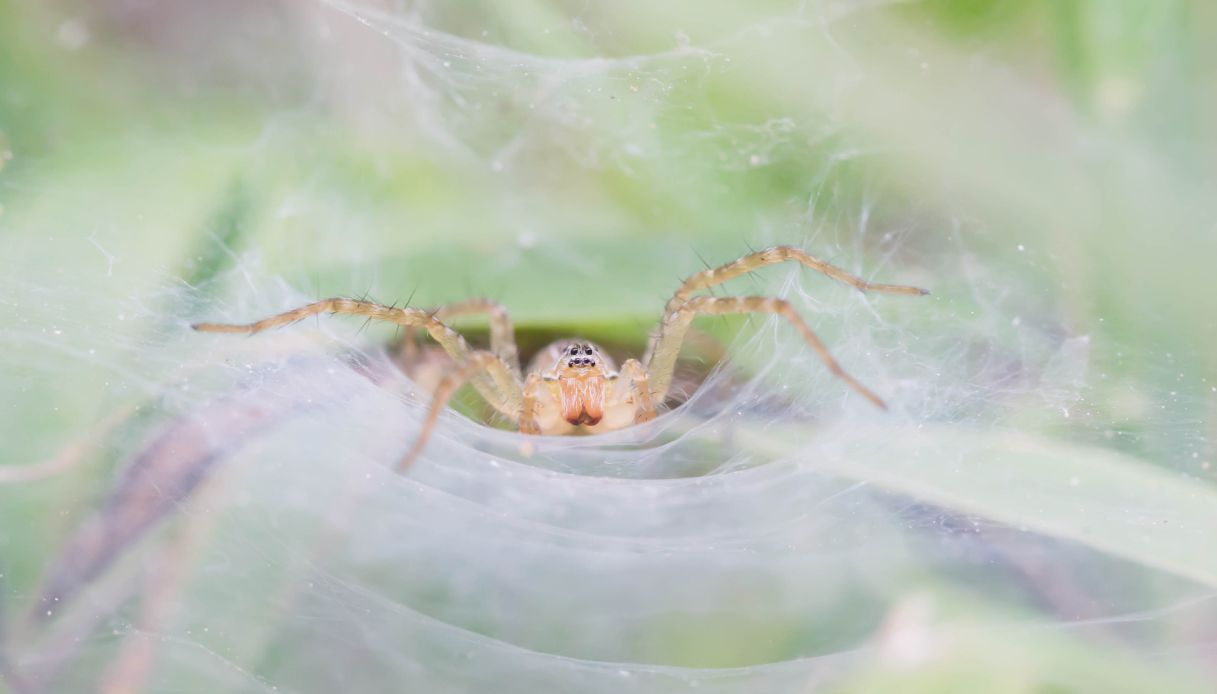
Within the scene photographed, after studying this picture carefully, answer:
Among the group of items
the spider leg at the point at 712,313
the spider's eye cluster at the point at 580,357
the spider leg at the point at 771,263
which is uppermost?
the spider leg at the point at 771,263

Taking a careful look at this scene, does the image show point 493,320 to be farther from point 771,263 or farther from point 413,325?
point 771,263

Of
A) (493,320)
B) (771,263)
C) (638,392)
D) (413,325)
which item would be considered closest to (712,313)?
(771,263)

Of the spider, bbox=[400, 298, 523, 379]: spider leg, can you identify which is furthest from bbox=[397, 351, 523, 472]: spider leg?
bbox=[400, 298, 523, 379]: spider leg

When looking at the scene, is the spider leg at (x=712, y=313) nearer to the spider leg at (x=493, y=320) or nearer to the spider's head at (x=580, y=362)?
the spider's head at (x=580, y=362)

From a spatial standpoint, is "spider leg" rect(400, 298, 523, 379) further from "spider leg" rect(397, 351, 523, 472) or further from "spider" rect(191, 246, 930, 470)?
"spider leg" rect(397, 351, 523, 472)

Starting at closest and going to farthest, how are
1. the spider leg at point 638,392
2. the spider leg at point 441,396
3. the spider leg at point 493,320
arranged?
the spider leg at point 441,396 < the spider leg at point 493,320 < the spider leg at point 638,392

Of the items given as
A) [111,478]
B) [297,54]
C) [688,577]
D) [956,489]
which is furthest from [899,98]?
[111,478]

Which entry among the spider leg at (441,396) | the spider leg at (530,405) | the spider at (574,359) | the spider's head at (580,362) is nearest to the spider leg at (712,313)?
the spider at (574,359)

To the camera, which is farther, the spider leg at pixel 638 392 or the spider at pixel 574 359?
the spider leg at pixel 638 392

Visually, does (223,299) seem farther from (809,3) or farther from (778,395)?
(809,3)
